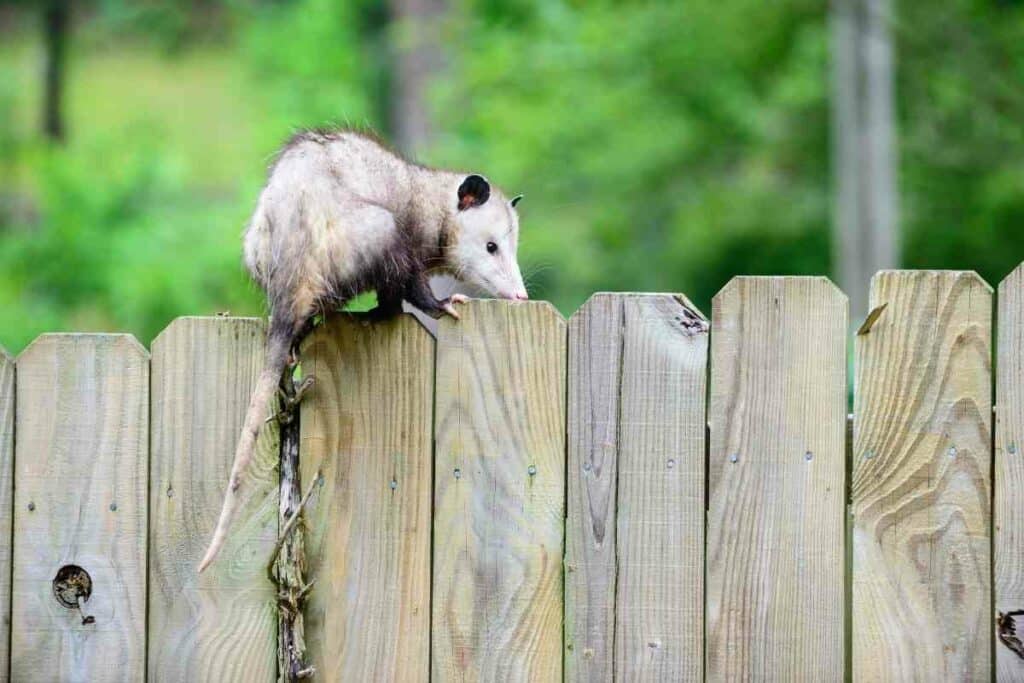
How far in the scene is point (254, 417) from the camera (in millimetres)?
2662

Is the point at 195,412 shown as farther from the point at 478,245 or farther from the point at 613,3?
the point at 613,3

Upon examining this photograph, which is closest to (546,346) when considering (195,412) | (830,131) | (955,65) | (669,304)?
(669,304)

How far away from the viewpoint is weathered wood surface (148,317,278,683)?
2.89 m

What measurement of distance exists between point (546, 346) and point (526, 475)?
26cm

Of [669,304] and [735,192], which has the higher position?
[735,192]

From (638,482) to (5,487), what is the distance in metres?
1.32

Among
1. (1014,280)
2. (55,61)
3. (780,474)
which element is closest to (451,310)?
(780,474)

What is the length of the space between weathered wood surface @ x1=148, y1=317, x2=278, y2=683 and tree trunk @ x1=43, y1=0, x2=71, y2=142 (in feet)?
55.0

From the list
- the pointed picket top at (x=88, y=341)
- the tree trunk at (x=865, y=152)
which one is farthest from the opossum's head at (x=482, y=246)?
the tree trunk at (x=865, y=152)

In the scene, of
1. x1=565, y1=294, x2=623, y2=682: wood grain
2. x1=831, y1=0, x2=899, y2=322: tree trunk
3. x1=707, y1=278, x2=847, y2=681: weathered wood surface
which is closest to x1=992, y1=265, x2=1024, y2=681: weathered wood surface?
x1=707, y1=278, x2=847, y2=681: weathered wood surface

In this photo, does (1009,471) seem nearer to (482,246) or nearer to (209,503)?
(482,246)

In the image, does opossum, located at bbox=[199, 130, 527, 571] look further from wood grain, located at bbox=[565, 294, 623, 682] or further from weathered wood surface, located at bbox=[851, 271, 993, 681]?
weathered wood surface, located at bbox=[851, 271, 993, 681]

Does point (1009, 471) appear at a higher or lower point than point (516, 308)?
lower

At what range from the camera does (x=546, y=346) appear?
2826mm
